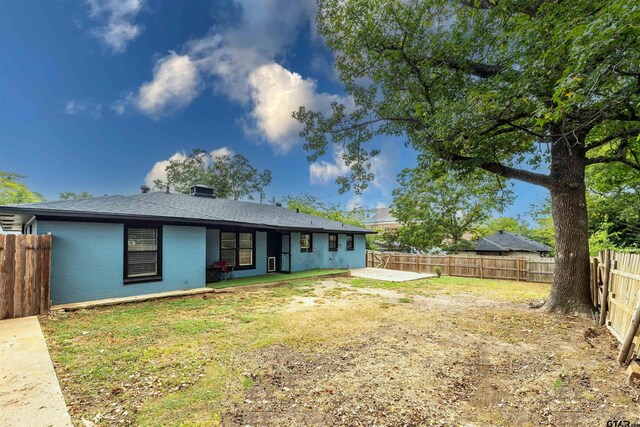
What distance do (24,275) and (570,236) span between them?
1215cm

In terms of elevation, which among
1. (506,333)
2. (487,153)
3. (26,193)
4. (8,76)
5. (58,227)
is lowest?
(506,333)

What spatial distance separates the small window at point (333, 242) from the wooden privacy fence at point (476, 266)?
3.99 m

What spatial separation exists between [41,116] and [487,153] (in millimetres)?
30767

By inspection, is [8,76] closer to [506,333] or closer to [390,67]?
[390,67]

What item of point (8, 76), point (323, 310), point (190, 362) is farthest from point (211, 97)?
point (190, 362)

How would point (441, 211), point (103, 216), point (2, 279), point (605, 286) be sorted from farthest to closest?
point (441, 211), point (103, 216), point (605, 286), point (2, 279)

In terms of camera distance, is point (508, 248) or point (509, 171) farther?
point (508, 248)

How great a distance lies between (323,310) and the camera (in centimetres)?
692

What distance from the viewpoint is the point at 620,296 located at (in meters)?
4.84

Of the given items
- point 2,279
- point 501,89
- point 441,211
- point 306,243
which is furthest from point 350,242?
point 2,279

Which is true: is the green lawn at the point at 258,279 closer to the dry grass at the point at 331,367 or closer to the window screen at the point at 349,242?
the dry grass at the point at 331,367

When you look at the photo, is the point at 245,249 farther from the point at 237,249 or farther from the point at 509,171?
the point at 509,171

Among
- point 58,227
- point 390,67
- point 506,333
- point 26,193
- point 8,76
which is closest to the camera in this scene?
point 506,333

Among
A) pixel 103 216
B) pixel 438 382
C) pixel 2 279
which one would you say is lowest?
pixel 438 382
